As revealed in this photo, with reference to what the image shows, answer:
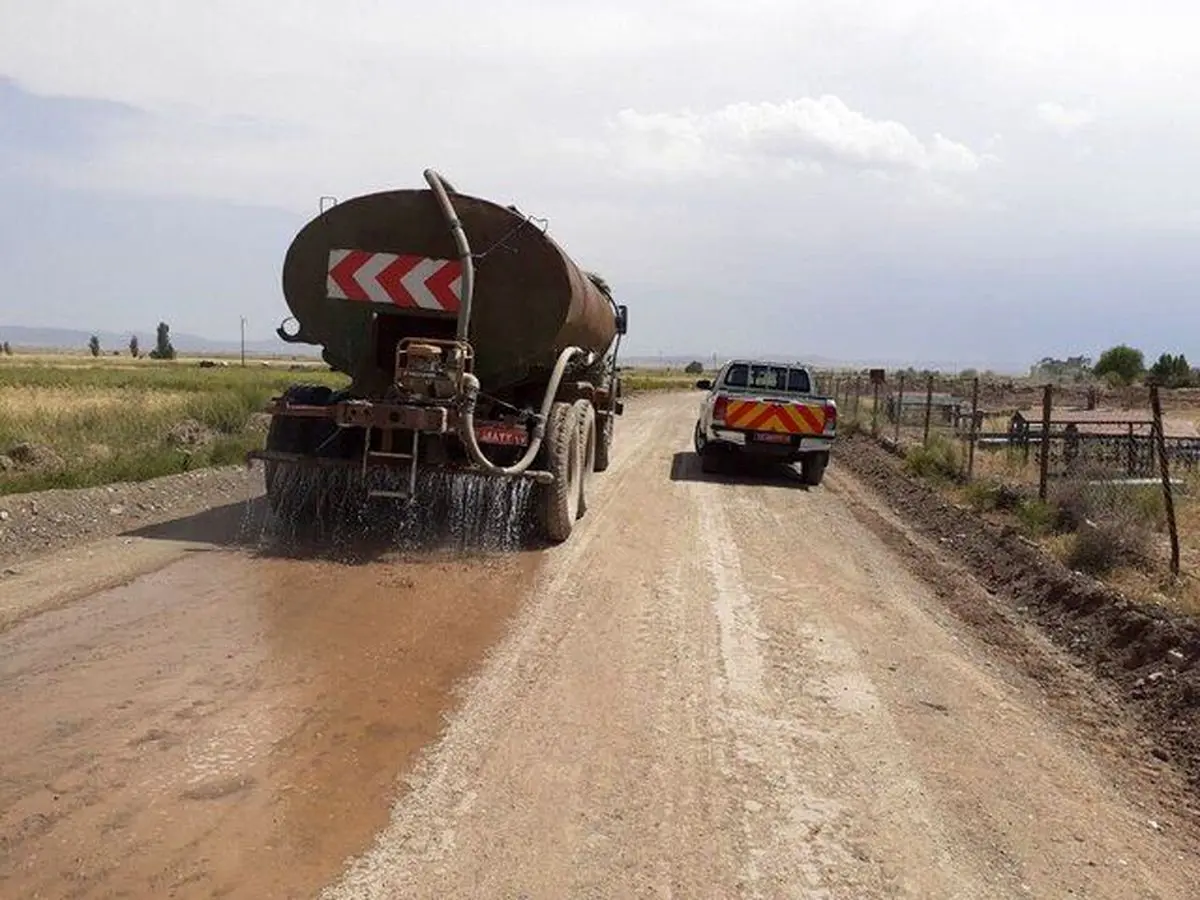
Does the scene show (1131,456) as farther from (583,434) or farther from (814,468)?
(583,434)

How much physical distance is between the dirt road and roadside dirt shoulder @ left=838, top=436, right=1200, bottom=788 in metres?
0.28

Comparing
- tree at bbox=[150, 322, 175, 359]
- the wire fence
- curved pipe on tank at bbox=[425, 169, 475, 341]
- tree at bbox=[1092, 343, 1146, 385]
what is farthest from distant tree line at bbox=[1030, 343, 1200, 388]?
tree at bbox=[150, 322, 175, 359]

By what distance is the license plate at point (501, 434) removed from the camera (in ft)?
30.5

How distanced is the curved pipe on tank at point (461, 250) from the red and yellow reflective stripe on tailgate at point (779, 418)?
725cm

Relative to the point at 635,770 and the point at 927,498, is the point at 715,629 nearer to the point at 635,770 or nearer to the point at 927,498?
the point at 635,770

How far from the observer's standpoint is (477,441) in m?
9.25

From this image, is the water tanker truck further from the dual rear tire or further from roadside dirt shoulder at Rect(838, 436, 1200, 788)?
roadside dirt shoulder at Rect(838, 436, 1200, 788)

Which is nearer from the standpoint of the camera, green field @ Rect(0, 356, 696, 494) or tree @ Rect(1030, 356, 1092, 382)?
green field @ Rect(0, 356, 696, 494)

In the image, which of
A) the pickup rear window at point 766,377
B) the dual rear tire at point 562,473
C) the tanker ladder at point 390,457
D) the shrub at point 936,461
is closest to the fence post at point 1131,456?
the shrub at point 936,461

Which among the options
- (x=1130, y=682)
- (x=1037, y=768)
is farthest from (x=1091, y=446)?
(x=1037, y=768)

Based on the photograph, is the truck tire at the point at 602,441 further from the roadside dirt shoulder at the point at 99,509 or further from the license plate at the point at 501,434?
the license plate at the point at 501,434

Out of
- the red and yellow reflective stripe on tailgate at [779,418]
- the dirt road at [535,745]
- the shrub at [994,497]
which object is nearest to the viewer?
the dirt road at [535,745]

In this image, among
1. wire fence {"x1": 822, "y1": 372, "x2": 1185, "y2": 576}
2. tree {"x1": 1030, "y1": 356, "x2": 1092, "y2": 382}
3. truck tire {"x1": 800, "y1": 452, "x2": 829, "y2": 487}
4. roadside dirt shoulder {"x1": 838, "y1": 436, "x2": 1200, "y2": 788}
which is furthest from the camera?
tree {"x1": 1030, "y1": 356, "x2": 1092, "y2": 382}

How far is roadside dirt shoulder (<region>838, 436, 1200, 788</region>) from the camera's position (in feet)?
19.4
